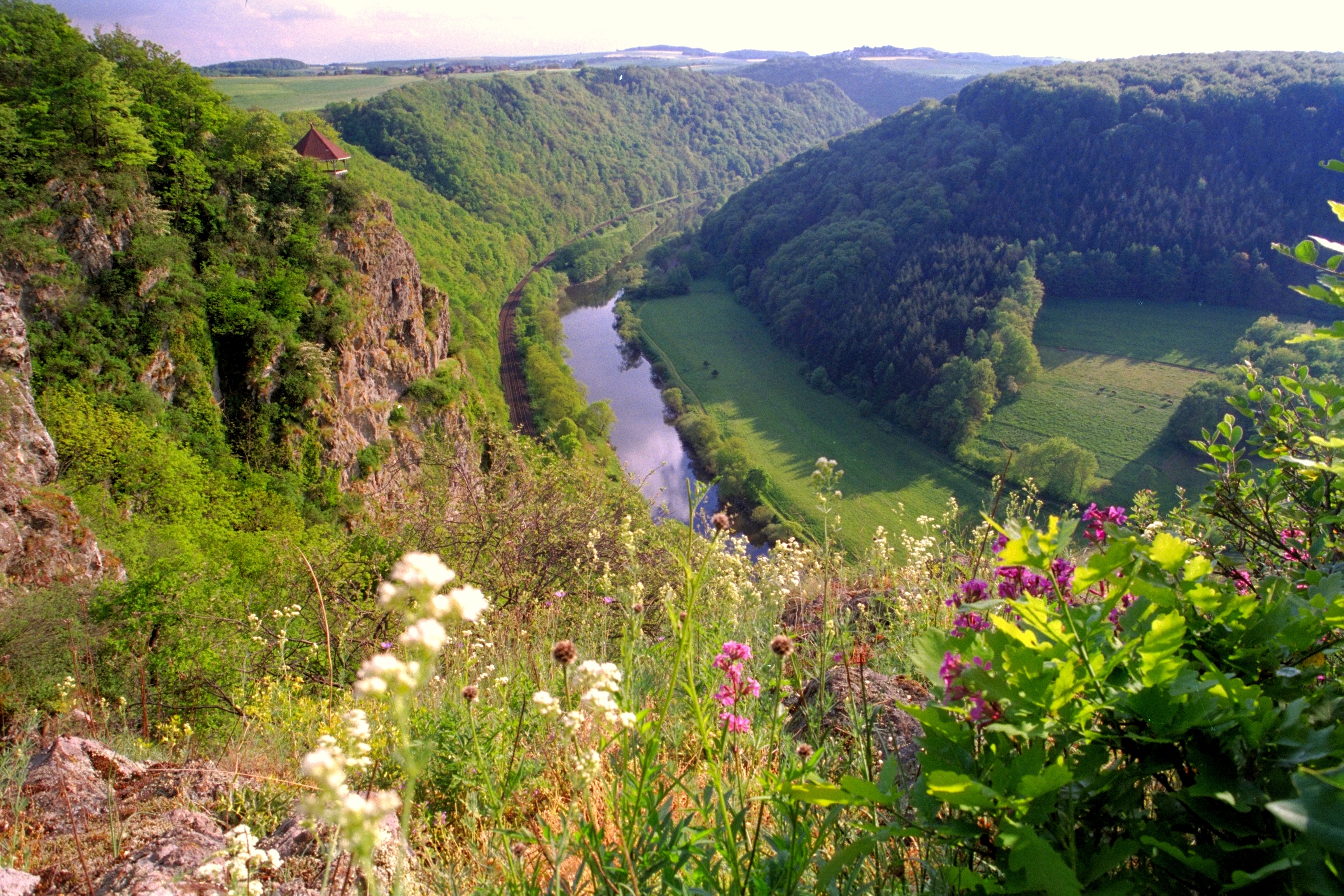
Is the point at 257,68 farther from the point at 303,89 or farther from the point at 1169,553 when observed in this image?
the point at 1169,553

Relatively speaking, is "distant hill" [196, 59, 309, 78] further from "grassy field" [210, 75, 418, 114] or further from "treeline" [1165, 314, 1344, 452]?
"treeline" [1165, 314, 1344, 452]

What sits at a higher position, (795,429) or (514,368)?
(514,368)

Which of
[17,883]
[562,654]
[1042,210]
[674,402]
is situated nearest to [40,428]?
[17,883]

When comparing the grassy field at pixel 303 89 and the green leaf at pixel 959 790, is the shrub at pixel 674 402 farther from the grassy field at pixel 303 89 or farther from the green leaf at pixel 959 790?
the grassy field at pixel 303 89

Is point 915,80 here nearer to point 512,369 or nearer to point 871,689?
point 512,369

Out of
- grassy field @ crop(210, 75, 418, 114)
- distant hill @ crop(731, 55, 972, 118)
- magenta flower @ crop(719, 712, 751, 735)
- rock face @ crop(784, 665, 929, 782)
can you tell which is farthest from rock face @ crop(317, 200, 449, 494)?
distant hill @ crop(731, 55, 972, 118)

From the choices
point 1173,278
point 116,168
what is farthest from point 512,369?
point 1173,278

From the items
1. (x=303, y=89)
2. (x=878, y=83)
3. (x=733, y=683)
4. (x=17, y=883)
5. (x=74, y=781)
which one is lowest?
(x=74, y=781)

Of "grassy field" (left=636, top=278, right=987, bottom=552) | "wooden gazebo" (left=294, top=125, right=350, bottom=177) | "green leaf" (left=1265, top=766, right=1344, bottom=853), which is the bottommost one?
"grassy field" (left=636, top=278, right=987, bottom=552)
